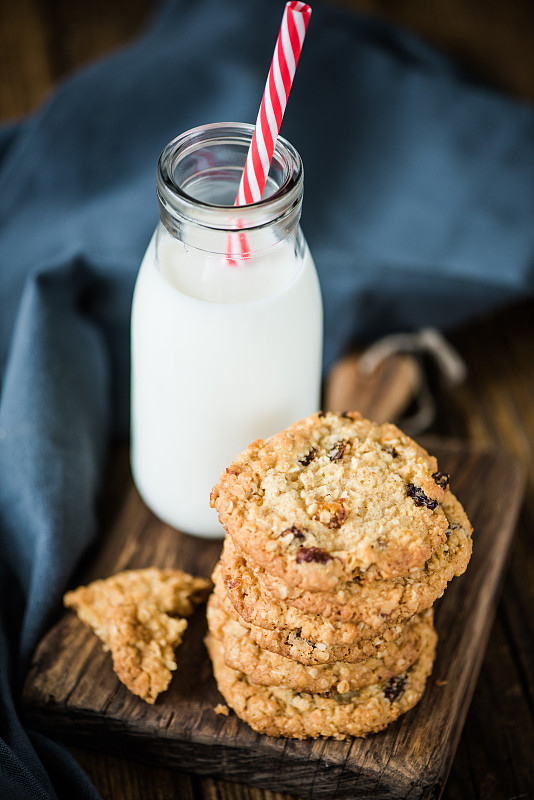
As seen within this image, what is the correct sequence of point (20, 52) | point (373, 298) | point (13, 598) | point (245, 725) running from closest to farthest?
point (245, 725)
point (13, 598)
point (373, 298)
point (20, 52)

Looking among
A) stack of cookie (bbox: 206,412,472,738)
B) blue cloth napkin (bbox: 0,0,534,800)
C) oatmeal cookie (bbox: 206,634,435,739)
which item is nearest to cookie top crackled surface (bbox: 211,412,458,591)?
stack of cookie (bbox: 206,412,472,738)

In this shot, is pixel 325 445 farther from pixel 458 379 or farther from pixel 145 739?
pixel 458 379

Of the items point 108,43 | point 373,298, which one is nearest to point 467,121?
point 373,298

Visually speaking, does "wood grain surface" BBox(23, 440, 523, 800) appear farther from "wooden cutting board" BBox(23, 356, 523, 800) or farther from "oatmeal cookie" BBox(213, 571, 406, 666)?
"oatmeal cookie" BBox(213, 571, 406, 666)

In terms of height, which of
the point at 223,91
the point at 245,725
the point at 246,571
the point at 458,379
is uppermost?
the point at 223,91

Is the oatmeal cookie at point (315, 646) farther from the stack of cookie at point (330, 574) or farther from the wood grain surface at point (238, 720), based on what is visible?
the wood grain surface at point (238, 720)

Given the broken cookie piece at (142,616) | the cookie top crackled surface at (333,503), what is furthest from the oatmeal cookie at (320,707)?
the cookie top crackled surface at (333,503)

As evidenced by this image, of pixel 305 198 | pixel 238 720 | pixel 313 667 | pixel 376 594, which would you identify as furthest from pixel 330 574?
pixel 305 198

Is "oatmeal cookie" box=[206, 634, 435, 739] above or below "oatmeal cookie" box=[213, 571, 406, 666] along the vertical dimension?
below
